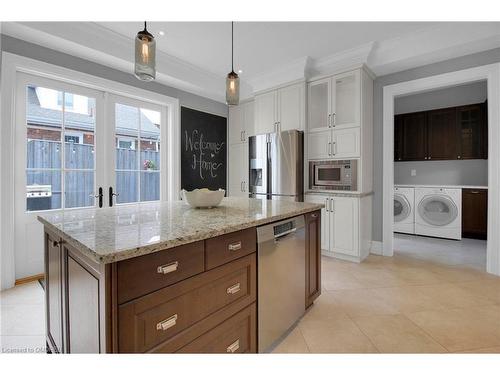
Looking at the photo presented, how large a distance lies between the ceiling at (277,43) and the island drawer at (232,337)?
2.62 metres

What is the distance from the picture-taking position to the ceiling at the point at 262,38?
254 cm

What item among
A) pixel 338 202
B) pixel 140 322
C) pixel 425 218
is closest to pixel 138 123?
pixel 338 202

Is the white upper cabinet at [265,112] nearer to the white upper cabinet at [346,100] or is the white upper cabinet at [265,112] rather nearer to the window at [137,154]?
the white upper cabinet at [346,100]

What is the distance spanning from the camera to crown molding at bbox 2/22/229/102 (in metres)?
2.28

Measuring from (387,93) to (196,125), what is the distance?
2.84 metres

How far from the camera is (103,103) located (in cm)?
305

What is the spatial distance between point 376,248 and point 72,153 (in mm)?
4009

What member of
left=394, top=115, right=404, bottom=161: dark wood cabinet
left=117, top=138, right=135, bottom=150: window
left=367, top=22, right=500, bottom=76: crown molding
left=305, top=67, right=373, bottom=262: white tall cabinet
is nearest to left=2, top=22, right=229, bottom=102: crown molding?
left=117, top=138, right=135, bottom=150: window

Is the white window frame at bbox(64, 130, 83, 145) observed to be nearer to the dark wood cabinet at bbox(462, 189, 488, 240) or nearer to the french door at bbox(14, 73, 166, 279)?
the french door at bbox(14, 73, 166, 279)

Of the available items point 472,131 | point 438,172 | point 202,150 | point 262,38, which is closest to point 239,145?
point 202,150

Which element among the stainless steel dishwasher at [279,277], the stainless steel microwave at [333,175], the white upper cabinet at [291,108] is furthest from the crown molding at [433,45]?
the stainless steel dishwasher at [279,277]

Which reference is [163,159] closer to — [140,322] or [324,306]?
[324,306]

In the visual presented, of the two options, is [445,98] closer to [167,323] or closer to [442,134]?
[442,134]

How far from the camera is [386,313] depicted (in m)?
1.95
